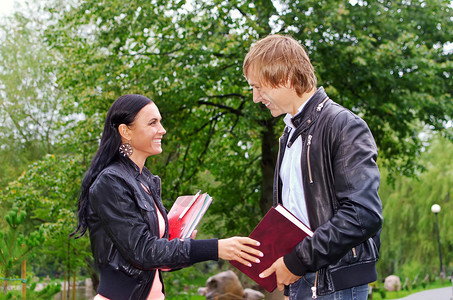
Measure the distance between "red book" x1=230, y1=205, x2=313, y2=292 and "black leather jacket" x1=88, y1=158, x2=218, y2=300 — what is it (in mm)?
325

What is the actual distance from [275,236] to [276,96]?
2.30ft

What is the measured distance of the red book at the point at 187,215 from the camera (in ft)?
9.51

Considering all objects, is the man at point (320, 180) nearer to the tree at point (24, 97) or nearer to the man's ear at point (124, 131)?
the man's ear at point (124, 131)

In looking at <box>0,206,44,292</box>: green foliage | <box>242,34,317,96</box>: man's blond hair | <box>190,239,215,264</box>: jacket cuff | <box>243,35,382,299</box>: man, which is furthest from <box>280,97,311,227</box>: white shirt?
<box>0,206,44,292</box>: green foliage

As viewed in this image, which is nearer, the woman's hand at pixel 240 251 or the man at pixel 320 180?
the man at pixel 320 180

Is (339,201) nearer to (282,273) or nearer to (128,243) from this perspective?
(282,273)

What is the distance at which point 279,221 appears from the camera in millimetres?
2346

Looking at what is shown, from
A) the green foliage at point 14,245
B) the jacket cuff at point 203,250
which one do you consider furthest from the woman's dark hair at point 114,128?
the green foliage at point 14,245

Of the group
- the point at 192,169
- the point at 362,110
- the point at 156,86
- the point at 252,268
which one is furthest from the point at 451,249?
the point at 252,268

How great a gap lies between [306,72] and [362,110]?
11208mm

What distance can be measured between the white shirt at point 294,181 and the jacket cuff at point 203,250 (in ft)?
1.44

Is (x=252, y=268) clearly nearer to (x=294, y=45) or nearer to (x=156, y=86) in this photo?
(x=294, y=45)

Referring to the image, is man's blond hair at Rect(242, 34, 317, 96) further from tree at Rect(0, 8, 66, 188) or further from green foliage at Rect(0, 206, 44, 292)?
tree at Rect(0, 8, 66, 188)

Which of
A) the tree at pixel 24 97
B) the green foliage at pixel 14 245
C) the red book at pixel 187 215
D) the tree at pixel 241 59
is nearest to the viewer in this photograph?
the red book at pixel 187 215
